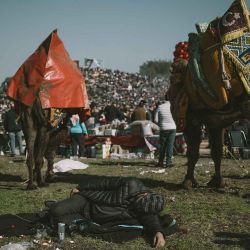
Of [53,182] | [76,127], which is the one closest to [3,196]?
[53,182]

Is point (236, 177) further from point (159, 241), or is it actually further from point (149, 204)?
point (159, 241)

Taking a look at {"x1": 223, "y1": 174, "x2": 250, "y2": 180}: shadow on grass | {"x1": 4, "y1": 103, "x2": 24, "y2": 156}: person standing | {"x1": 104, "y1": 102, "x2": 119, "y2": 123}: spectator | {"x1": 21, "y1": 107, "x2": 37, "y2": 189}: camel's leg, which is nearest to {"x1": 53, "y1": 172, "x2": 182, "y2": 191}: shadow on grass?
{"x1": 21, "y1": 107, "x2": 37, "y2": 189}: camel's leg

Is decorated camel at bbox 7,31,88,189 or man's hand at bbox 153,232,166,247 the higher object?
decorated camel at bbox 7,31,88,189

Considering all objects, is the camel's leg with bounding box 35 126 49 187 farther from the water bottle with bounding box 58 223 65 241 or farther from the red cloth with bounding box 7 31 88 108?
the water bottle with bounding box 58 223 65 241

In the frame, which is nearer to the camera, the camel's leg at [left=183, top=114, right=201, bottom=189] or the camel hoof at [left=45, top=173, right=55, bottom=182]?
the camel's leg at [left=183, top=114, right=201, bottom=189]

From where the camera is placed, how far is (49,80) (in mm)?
9312

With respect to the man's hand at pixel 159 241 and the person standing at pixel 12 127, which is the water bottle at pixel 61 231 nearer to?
the man's hand at pixel 159 241

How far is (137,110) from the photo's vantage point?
1862cm

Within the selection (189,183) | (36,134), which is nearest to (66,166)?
(36,134)

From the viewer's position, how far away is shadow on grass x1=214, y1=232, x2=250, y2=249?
5.41m

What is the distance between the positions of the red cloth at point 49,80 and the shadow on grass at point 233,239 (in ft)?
14.8

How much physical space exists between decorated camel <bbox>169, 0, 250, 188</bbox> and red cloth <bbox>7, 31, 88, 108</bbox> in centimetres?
211

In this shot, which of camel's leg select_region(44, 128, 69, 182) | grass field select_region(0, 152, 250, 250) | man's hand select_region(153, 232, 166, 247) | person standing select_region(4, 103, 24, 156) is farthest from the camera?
person standing select_region(4, 103, 24, 156)

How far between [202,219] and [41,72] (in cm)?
439
